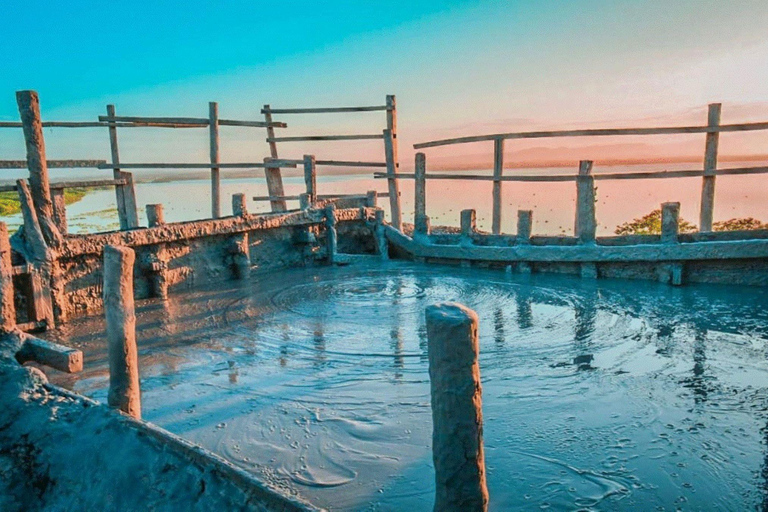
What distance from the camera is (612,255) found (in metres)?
8.03

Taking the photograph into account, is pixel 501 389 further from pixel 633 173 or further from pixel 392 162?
pixel 392 162

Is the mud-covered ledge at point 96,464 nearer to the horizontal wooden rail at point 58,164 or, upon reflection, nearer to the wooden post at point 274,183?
the horizontal wooden rail at point 58,164

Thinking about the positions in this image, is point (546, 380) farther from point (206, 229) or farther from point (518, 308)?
point (206, 229)

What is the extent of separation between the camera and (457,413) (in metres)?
2.56

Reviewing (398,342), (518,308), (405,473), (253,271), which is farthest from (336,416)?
(253,271)

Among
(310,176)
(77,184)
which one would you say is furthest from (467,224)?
(77,184)

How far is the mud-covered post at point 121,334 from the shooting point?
3.88 m

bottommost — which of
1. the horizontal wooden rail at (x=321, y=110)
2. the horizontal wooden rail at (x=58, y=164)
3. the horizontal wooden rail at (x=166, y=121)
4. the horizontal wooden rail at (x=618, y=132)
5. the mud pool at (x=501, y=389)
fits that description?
the mud pool at (x=501, y=389)

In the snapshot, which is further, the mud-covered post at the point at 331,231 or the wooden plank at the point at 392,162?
the wooden plank at the point at 392,162

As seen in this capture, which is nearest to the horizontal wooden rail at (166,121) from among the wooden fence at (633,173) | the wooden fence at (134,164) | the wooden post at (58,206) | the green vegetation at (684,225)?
the wooden fence at (134,164)

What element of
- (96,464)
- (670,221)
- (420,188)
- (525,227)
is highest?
(420,188)

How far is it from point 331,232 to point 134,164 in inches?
161

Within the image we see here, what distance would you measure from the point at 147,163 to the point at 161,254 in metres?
3.63

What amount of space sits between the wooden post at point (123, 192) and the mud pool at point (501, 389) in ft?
12.0
